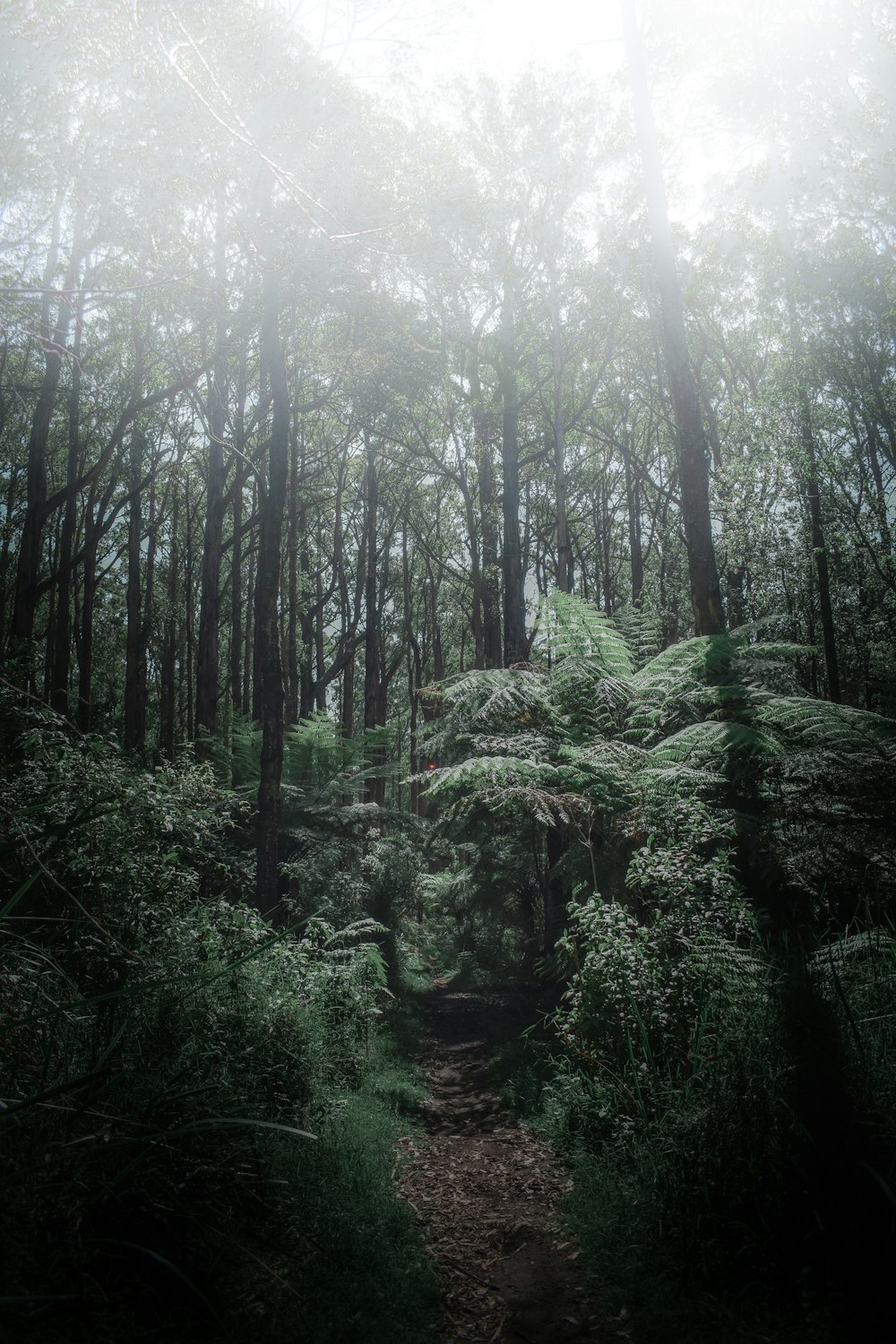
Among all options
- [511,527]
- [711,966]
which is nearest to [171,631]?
[511,527]

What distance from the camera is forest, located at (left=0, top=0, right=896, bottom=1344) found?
3.11m

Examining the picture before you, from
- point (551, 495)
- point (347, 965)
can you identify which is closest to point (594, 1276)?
point (347, 965)

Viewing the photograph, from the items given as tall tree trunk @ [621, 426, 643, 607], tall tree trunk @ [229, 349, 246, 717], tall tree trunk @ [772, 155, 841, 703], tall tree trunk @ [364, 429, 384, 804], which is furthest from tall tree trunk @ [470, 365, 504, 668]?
tall tree trunk @ [772, 155, 841, 703]

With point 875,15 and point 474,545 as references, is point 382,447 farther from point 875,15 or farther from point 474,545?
point 875,15

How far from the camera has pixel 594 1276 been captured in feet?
11.2

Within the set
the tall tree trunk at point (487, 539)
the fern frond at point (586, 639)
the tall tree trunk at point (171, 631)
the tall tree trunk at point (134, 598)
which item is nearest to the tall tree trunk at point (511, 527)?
the tall tree trunk at point (487, 539)

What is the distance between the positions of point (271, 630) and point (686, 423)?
5.61m

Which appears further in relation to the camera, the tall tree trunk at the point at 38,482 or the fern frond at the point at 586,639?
the tall tree trunk at the point at 38,482

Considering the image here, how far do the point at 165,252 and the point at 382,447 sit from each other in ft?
31.2

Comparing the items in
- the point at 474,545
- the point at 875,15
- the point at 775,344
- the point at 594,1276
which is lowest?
the point at 594,1276

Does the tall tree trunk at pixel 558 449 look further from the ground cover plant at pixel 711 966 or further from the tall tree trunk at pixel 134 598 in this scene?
the tall tree trunk at pixel 134 598

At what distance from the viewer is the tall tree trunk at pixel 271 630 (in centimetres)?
841

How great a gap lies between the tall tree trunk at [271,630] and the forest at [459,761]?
6cm

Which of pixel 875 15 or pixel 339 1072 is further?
pixel 875 15
